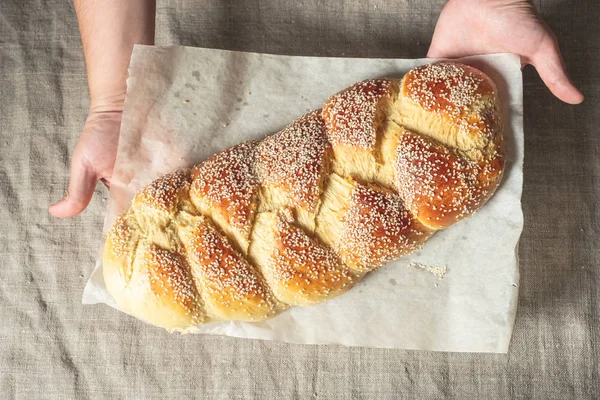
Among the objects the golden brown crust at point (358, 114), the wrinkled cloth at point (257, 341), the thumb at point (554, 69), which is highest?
the thumb at point (554, 69)

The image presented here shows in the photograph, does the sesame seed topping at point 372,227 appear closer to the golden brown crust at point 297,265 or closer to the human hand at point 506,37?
the golden brown crust at point 297,265

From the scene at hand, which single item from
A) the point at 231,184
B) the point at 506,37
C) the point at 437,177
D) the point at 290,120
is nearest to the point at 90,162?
the point at 231,184

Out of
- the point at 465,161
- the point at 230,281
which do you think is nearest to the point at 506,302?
the point at 465,161

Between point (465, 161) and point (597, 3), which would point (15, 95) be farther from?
point (597, 3)

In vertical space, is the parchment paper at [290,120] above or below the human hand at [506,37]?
below

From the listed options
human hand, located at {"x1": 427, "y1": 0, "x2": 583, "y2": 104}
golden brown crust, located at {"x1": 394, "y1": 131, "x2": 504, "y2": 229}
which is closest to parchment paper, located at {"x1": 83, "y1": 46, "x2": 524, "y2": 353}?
human hand, located at {"x1": 427, "y1": 0, "x2": 583, "y2": 104}

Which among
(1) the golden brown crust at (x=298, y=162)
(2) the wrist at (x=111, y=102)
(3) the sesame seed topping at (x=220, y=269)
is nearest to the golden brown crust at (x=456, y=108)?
(1) the golden brown crust at (x=298, y=162)

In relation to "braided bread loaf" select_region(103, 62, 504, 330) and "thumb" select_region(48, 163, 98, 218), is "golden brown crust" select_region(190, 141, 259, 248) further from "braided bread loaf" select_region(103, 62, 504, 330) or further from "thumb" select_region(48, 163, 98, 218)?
"thumb" select_region(48, 163, 98, 218)
